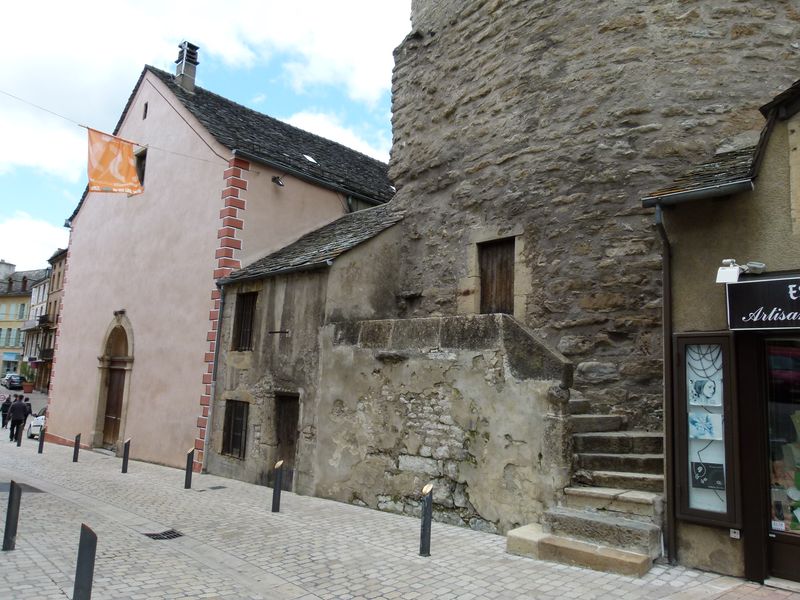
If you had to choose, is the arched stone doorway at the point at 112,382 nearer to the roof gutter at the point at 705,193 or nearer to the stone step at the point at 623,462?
the stone step at the point at 623,462

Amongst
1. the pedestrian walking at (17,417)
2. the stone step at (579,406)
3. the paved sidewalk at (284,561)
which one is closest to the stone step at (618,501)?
the paved sidewalk at (284,561)

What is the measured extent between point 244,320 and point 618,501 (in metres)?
8.20

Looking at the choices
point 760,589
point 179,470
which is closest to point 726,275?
point 760,589

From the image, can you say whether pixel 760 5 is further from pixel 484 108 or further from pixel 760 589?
pixel 760 589

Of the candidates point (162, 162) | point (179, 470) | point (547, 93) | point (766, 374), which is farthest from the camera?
point (162, 162)

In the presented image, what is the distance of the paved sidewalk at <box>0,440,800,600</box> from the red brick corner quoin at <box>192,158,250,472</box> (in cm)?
324

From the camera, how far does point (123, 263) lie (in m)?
16.0

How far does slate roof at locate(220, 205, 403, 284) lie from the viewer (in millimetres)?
9859

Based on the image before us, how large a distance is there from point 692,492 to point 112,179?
39.6ft

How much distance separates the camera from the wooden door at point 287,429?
967cm

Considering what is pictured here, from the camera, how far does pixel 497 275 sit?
8.77 meters

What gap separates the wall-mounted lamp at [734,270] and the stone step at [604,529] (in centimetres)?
218

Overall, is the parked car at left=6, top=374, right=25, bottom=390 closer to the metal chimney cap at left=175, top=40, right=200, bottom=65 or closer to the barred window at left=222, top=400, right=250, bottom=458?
the metal chimney cap at left=175, top=40, right=200, bottom=65

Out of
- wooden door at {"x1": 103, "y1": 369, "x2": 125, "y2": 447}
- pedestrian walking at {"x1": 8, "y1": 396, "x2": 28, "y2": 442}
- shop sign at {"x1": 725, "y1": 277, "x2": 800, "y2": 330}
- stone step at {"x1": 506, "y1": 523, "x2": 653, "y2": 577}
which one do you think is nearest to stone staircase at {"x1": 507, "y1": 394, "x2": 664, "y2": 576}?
stone step at {"x1": 506, "y1": 523, "x2": 653, "y2": 577}
